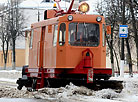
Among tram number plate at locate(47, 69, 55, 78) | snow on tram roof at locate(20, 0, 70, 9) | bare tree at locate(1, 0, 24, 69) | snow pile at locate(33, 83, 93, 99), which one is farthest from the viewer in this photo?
snow on tram roof at locate(20, 0, 70, 9)

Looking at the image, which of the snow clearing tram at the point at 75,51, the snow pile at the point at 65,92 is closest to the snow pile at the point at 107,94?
the snow pile at the point at 65,92

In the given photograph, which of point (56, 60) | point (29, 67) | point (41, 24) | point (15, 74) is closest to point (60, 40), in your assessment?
point (56, 60)

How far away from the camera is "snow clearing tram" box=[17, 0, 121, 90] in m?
16.9

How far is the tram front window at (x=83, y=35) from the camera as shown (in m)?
17.2

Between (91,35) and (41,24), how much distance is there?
96.5 inches

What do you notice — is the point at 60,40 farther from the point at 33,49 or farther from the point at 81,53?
the point at 33,49

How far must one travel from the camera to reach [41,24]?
62.1 feet

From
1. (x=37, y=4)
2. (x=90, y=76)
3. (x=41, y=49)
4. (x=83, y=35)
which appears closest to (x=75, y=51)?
(x=83, y=35)

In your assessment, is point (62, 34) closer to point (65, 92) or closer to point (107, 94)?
point (65, 92)

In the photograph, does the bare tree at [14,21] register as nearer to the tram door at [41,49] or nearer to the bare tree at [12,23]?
the bare tree at [12,23]

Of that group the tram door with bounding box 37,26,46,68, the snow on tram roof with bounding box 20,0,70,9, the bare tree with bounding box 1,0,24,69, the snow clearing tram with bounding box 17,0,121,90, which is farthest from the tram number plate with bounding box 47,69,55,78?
the snow on tram roof with bounding box 20,0,70,9

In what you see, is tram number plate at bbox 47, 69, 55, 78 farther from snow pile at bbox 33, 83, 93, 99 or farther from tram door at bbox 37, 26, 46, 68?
tram door at bbox 37, 26, 46, 68

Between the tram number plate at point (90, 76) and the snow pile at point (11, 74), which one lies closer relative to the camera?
the tram number plate at point (90, 76)

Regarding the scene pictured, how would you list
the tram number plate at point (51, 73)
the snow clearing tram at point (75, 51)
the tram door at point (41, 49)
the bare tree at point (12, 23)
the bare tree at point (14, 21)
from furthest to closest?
the bare tree at point (12, 23)
the bare tree at point (14, 21)
the tram door at point (41, 49)
the tram number plate at point (51, 73)
the snow clearing tram at point (75, 51)
